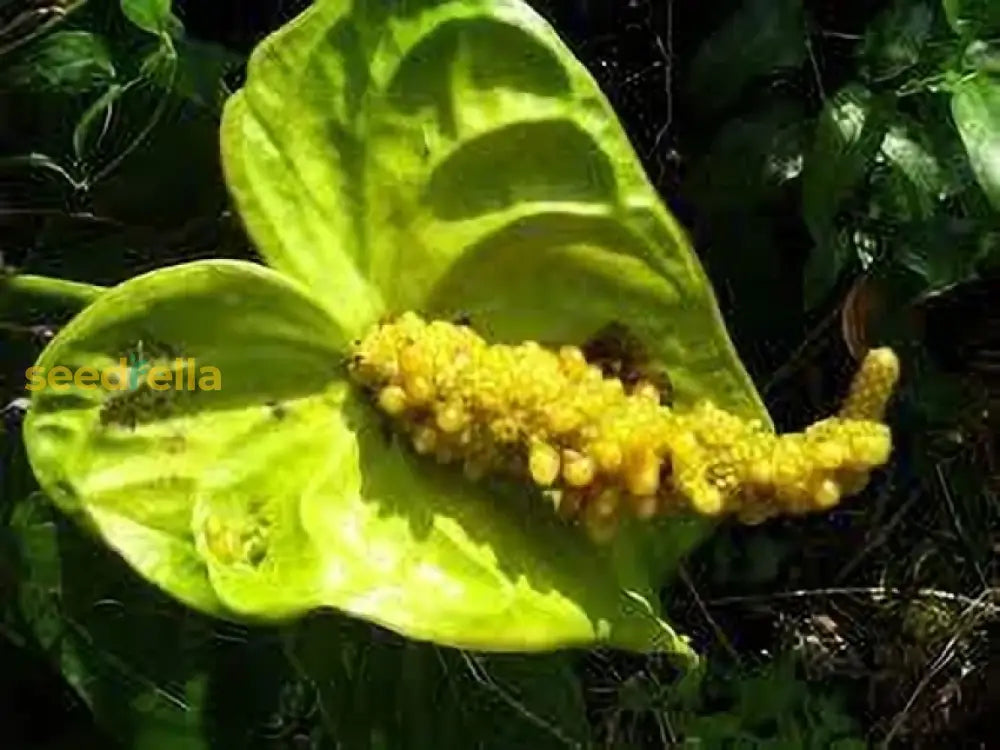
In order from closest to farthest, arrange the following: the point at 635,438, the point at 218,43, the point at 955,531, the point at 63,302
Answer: the point at 635,438
the point at 63,302
the point at 218,43
the point at 955,531

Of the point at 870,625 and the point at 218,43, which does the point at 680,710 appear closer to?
the point at 870,625

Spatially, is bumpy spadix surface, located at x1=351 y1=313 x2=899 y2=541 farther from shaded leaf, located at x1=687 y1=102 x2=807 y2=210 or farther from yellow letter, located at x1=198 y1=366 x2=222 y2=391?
shaded leaf, located at x1=687 y1=102 x2=807 y2=210

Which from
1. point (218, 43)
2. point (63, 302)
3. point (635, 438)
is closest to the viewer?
point (635, 438)

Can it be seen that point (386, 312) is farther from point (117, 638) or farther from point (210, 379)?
point (117, 638)

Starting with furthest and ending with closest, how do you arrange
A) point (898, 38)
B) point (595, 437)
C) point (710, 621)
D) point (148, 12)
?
1. point (710, 621)
2. point (898, 38)
3. point (148, 12)
4. point (595, 437)

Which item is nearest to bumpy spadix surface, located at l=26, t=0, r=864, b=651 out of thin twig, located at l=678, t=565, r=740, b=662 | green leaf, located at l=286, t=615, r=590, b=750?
green leaf, located at l=286, t=615, r=590, b=750

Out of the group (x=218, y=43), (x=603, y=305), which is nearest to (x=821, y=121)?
(x=603, y=305)

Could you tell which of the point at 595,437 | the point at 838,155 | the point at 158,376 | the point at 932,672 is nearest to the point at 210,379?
the point at 158,376
